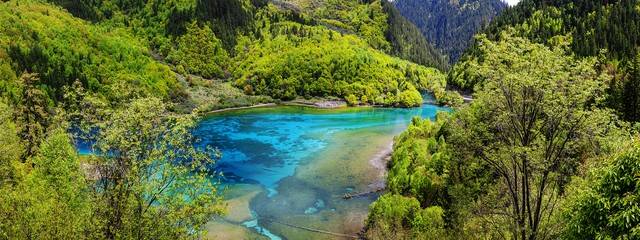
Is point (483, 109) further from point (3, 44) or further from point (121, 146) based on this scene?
point (3, 44)

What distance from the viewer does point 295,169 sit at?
8575cm

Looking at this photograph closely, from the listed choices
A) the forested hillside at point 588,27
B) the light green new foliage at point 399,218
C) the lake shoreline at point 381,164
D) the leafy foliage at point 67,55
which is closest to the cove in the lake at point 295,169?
the lake shoreline at point 381,164

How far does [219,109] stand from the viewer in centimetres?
16688

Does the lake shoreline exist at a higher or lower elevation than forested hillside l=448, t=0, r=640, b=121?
lower

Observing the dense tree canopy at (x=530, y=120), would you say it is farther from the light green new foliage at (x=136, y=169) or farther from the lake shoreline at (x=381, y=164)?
the lake shoreline at (x=381, y=164)

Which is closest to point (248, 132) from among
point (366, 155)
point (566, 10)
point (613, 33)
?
point (366, 155)

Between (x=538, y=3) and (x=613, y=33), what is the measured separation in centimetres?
6311

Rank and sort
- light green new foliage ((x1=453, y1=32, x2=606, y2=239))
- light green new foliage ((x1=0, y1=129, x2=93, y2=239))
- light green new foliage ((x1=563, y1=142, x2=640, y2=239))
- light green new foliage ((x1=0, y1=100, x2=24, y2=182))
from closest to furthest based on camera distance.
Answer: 1. light green new foliage ((x1=563, y1=142, x2=640, y2=239))
2. light green new foliage ((x1=0, y1=129, x2=93, y2=239))
3. light green new foliage ((x1=453, y1=32, x2=606, y2=239))
4. light green new foliage ((x1=0, y1=100, x2=24, y2=182))

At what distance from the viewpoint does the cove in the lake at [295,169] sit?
58.8m

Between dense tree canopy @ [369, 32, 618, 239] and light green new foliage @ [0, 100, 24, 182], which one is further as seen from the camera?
light green new foliage @ [0, 100, 24, 182]

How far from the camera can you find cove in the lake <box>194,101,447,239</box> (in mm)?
58812

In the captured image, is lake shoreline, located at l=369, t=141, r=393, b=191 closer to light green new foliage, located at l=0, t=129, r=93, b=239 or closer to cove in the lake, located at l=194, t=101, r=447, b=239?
cove in the lake, located at l=194, t=101, r=447, b=239

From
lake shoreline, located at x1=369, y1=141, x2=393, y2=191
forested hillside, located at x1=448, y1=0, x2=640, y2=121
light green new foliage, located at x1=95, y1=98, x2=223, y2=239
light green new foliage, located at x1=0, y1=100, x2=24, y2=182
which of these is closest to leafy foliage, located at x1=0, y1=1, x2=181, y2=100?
lake shoreline, located at x1=369, y1=141, x2=393, y2=191

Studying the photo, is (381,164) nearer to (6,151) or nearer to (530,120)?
(6,151)
